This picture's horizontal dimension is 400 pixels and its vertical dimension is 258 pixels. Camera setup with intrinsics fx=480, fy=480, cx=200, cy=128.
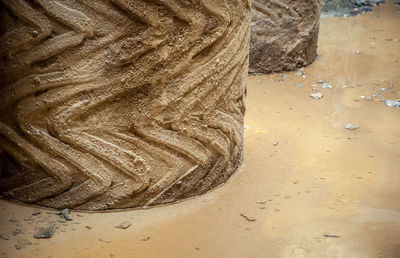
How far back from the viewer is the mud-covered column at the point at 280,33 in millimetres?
4594

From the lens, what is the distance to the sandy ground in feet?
6.63

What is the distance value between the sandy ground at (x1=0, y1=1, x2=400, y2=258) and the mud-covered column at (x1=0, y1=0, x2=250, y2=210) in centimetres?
14

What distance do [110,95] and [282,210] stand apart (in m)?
0.98

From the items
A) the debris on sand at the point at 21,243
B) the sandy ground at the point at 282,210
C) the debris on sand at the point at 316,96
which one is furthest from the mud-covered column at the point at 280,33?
the debris on sand at the point at 21,243

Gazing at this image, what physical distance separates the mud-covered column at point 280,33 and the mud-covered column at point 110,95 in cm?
234

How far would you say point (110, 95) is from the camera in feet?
6.96

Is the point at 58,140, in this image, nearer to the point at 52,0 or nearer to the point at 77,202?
the point at 77,202

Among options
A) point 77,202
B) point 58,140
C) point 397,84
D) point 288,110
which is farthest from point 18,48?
point 397,84

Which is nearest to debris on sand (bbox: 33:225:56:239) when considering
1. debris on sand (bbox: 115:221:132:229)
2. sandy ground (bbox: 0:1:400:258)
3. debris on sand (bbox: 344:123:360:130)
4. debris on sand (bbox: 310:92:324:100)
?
sandy ground (bbox: 0:1:400:258)

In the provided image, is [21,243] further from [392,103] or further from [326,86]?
[326,86]

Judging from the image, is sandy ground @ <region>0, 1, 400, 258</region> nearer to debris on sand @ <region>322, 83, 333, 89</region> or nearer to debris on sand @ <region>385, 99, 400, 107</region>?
debris on sand @ <region>385, 99, 400, 107</region>

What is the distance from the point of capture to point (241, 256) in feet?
6.48

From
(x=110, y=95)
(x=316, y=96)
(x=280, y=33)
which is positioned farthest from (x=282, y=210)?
(x=280, y=33)

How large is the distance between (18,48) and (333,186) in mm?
1704
